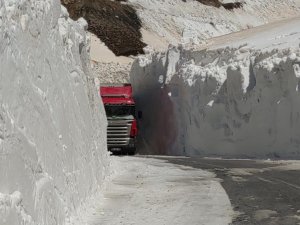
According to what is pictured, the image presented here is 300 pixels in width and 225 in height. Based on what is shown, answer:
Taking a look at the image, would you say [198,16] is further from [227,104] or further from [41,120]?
[41,120]

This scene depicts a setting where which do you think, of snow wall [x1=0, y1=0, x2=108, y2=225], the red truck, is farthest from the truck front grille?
snow wall [x1=0, y1=0, x2=108, y2=225]

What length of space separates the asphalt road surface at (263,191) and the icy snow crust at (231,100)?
169 inches

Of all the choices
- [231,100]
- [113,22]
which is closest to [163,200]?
[231,100]

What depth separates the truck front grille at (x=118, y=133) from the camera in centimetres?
2960

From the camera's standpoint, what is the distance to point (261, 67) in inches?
975

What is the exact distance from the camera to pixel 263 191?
1297 centimetres

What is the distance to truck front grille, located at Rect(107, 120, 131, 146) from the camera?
29.6 m

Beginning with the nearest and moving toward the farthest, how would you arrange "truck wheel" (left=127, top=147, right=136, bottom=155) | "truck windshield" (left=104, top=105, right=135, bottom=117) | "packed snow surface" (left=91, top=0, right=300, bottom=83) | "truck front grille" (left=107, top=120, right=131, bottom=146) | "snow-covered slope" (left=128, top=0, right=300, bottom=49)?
Result: "truck front grille" (left=107, top=120, right=131, bottom=146) < "truck wheel" (left=127, top=147, right=136, bottom=155) < "truck windshield" (left=104, top=105, right=135, bottom=117) < "packed snow surface" (left=91, top=0, right=300, bottom=83) < "snow-covered slope" (left=128, top=0, right=300, bottom=49)

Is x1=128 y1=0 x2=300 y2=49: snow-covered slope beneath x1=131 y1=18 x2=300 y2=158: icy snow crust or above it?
above

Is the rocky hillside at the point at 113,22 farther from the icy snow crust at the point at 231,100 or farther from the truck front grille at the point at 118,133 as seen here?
the truck front grille at the point at 118,133

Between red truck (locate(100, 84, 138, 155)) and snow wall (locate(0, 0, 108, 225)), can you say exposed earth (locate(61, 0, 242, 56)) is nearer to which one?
red truck (locate(100, 84, 138, 155))

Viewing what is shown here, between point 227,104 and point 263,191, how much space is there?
47.4 ft

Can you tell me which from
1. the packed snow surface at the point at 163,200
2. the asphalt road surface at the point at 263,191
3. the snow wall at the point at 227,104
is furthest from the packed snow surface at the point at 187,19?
the packed snow surface at the point at 163,200

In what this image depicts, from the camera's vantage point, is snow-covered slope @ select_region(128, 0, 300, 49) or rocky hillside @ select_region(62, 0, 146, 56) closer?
rocky hillside @ select_region(62, 0, 146, 56)
